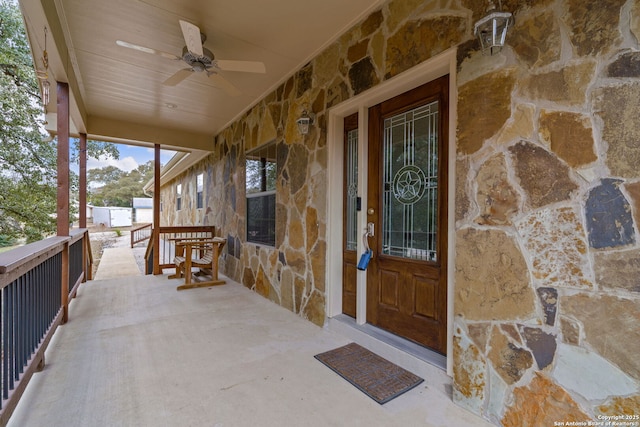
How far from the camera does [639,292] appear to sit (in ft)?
4.04

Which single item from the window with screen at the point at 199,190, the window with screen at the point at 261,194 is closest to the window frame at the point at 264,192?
the window with screen at the point at 261,194

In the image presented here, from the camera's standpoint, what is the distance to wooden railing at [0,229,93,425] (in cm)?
163

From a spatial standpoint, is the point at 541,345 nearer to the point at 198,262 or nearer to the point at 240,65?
the point at 240,65

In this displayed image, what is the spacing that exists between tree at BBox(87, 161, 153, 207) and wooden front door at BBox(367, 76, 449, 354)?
28.7 m

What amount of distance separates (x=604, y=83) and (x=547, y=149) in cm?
34

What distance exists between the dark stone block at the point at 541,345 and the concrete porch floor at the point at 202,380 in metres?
0.53

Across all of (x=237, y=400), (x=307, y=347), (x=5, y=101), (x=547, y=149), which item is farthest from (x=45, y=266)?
(x=5, y=101)

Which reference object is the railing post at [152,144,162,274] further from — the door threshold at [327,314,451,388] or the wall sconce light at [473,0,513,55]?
the wall sconce light at [473,0,513,55]

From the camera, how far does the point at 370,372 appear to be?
220cm

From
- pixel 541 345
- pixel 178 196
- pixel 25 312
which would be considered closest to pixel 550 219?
pixel 541 345

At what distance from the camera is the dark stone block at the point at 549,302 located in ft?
4.80

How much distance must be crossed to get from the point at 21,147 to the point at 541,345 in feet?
32.2

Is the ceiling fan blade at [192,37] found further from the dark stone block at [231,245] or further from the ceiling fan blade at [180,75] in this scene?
the dark stone block at [231,245]

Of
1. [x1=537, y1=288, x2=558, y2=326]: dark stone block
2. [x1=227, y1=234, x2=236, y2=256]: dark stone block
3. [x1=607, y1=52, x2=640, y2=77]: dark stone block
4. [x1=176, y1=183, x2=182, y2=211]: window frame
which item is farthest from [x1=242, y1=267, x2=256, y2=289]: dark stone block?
[x1=176, y1=183, x2=182, y2=211]: window frame
